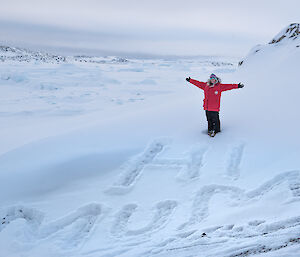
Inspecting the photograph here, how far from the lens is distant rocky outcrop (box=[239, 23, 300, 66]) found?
9.70 meters

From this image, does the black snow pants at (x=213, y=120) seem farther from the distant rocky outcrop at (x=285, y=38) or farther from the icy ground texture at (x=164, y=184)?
the distant rocky outcrop at (x=285, y=38)

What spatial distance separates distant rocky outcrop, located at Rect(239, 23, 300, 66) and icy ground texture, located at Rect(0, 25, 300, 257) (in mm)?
2831

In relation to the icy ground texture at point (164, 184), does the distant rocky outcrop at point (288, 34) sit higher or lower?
higher

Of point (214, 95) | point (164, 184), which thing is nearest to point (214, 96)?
point (214, 95)

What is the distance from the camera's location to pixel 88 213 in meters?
3.70

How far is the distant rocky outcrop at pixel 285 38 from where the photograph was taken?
970 centimetres

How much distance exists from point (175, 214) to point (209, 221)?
513 mm

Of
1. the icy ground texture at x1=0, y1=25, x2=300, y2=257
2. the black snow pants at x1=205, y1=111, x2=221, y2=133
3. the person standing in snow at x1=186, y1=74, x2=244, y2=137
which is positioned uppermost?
the person standing in snow at x1=186, y1=74, x2=244, y2=137

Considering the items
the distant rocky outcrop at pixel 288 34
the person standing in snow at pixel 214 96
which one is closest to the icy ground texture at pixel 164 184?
the person standing in snow at pixel 214 96

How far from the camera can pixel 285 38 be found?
33.4 feet

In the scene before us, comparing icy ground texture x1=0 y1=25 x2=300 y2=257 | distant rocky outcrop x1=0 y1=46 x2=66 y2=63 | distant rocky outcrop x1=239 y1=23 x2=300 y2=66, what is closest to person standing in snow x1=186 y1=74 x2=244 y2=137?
icy ground texture x1=0 y1=25 x2=300 y2=257

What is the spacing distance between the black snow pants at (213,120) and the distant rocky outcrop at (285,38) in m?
5.55

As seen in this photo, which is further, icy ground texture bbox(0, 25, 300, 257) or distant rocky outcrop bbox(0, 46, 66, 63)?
distant rocky outcrop bbox(0, 46, 66, 63)

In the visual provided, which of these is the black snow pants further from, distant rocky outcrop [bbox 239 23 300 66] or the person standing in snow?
distant rocky outcrop [bbox 239 23 300 66]
